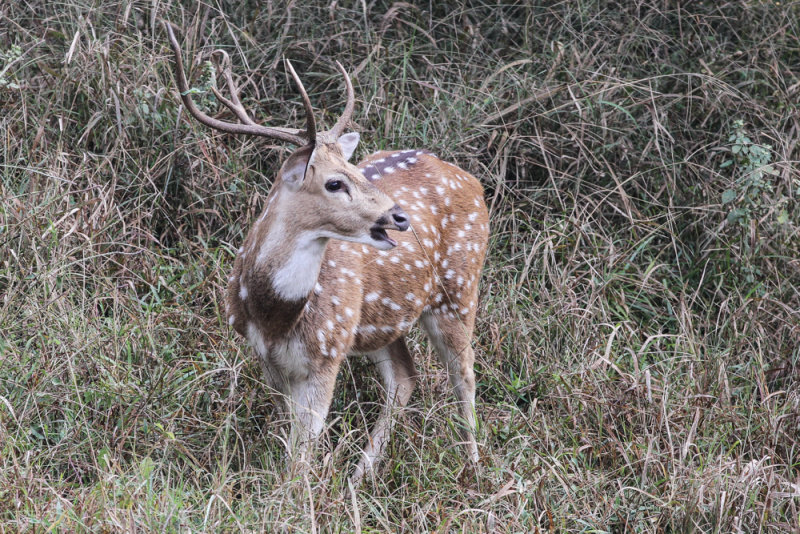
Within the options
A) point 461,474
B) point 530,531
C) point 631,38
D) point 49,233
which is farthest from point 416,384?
point 631,38

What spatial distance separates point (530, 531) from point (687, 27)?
415 cm

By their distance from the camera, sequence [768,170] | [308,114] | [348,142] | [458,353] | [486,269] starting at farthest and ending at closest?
[486,269] → [768,170] → [458,353] → [348,142] → [308,114]

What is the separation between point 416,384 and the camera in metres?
5.85

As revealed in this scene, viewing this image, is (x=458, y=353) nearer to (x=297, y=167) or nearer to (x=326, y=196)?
(x=326, y=196)

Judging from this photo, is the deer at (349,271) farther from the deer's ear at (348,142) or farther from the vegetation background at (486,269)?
the vegetation background at (486,269)

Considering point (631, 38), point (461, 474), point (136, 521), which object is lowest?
→ point (461, 474)

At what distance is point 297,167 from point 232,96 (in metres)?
0.60

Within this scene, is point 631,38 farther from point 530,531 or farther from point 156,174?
point 530,531

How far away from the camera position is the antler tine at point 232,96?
4.66m

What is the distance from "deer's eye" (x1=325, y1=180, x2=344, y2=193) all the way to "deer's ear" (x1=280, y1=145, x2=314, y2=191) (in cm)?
11

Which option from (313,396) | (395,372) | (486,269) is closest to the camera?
(313,396)

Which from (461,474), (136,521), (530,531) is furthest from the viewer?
(461,474)

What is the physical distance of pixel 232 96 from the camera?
496 centimetres

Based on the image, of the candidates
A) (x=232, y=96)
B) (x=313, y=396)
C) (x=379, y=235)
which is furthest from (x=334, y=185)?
(x=313, y=396)
